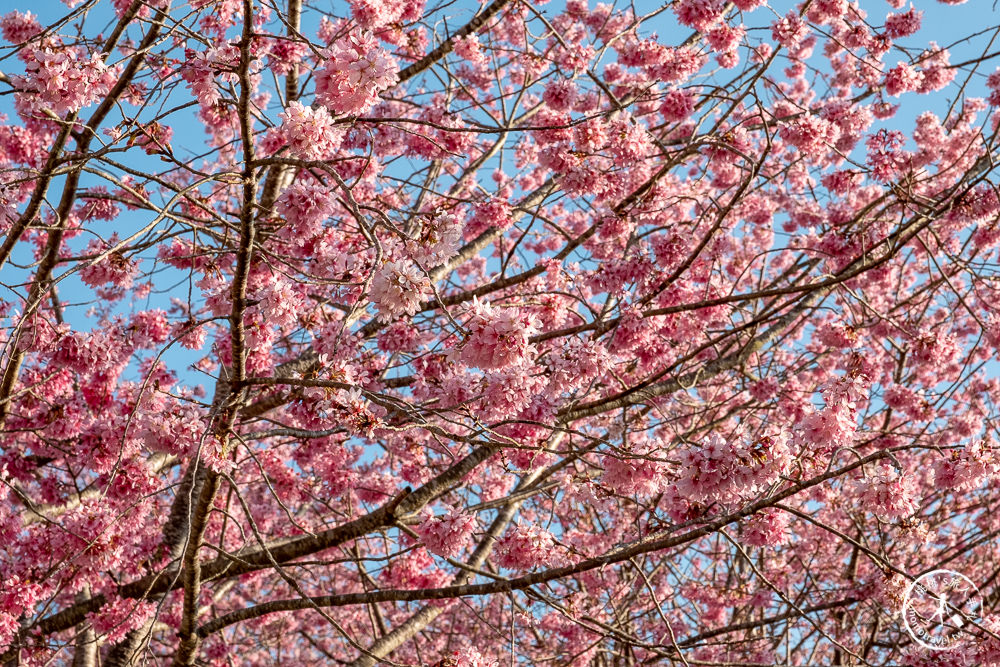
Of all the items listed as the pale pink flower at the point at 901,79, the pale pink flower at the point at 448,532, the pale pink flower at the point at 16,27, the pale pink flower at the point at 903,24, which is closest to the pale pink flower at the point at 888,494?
the pale pink flower at the point at 448,532

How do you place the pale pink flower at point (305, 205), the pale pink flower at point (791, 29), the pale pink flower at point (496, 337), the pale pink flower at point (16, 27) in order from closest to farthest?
1. the pale pink flower at point (496, 337)
2. the pale pink flower at point (305, 205)
3. the pale pink flower at point (16, 27)
4. the pale pink flower at point (791, 29)

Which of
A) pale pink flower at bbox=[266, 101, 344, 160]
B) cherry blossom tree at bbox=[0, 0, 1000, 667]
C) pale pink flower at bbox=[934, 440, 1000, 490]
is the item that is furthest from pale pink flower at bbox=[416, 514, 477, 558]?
pale pink flower at bbox=[934, 440, 1000, 490]

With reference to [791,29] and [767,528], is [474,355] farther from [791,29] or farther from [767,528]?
[791,29]

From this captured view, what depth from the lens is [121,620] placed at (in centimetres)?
469

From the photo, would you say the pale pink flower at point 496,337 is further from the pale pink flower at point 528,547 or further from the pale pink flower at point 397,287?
the pale pink flower at point 528,547

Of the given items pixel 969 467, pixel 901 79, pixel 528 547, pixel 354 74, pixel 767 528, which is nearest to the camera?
pixel 354 74

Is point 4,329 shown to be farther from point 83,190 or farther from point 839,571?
point 839,571

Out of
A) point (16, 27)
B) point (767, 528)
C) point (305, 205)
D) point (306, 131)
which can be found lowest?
point (767, 528)

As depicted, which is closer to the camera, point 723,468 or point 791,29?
point 723,468

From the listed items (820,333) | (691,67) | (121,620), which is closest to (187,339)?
(121,620)

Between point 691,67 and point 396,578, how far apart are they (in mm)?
4610

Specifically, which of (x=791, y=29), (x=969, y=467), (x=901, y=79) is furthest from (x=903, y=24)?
(x=969, y=467)

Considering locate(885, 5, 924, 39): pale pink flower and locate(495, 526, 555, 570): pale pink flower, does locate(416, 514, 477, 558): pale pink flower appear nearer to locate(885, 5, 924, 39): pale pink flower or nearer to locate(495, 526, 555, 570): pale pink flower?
locate(495, 526, 555, 570): pale pink flower

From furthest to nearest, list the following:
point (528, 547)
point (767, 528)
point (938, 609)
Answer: point (938, 609), point (767, 528), point (528, 547)
